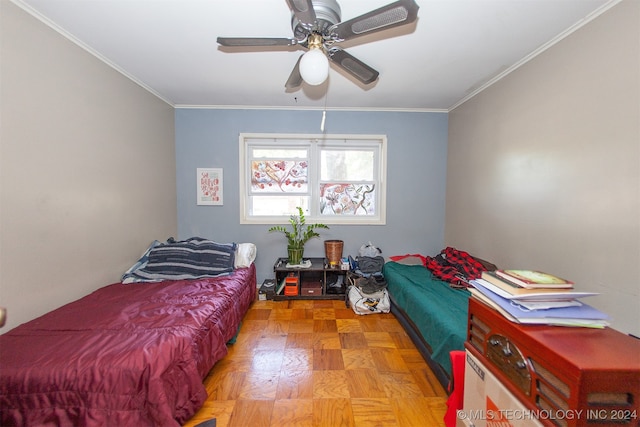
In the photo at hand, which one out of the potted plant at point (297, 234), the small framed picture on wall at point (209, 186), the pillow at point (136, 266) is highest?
the small framed picture on wall at point (209, 186)

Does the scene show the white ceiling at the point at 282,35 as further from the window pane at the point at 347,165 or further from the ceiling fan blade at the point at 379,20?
the window pane at the point at 347,165

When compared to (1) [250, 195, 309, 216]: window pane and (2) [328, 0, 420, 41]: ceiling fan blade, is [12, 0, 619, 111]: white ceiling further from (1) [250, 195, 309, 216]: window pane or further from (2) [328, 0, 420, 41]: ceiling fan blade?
(1) [250, 195, 309, 216]: window pane

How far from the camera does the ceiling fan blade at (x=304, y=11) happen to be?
46.1 inches

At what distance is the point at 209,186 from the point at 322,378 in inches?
104

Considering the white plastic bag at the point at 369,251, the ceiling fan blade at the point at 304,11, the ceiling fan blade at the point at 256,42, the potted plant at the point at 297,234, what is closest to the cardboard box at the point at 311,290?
the potted plant at the point at 297,234

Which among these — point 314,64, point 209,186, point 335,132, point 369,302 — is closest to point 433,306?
point 369,302

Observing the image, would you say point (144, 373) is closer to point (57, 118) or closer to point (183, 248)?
point (183, 248)

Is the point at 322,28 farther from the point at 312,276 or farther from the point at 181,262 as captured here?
the point at 312,276

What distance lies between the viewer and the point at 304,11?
1.23m

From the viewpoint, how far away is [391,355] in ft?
6.86

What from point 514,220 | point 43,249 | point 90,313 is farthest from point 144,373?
point 514,220

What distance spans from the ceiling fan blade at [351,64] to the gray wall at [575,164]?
132 centimetres

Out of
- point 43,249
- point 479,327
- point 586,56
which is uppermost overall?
point 586,56

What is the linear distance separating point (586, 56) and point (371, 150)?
213 cm
